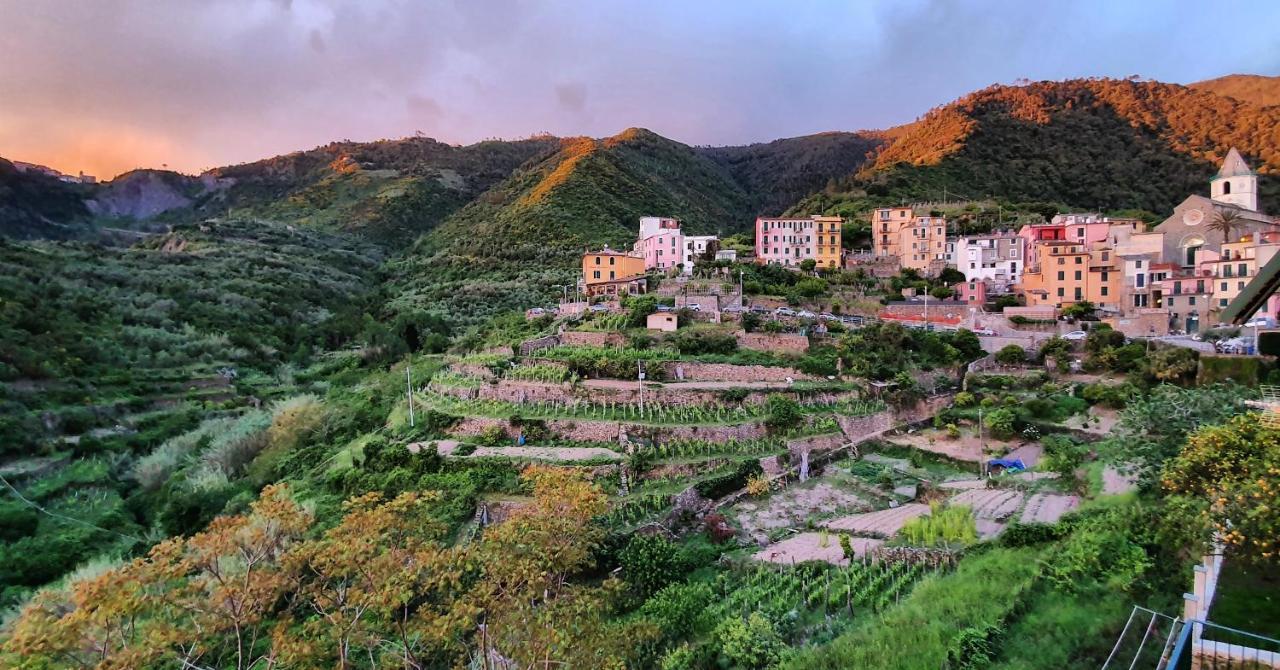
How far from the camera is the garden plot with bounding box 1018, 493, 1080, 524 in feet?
52.1

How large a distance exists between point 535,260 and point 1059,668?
57.7 meters

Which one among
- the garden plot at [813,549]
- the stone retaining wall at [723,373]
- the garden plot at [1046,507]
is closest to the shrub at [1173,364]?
the garden plot at [1046,507]

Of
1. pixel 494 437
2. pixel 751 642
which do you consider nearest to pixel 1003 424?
pixel 751 642

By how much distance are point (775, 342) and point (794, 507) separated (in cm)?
1074

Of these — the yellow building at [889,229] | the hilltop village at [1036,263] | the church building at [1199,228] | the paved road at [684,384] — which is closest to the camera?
the paved road at [684,384]

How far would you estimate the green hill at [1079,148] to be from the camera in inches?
2707

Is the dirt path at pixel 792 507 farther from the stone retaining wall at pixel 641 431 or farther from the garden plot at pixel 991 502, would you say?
the garden plot at pixel 991 502

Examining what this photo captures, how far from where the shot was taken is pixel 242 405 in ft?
121

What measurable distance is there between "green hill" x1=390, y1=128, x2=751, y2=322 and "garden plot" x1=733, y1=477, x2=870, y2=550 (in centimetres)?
3412

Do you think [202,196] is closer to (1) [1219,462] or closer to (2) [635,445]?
(2) [635,445]

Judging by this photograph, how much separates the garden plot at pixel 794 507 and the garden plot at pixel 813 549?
2.88 ft

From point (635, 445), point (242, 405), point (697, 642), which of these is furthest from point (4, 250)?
point (697, 642)

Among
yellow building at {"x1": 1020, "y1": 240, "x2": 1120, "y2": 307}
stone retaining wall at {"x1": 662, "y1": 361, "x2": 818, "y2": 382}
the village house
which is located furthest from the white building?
stone retaining wall at {"x1": 662, "y1": 361, "x2": 818, "y2": 382}

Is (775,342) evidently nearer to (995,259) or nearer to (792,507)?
(792,507)
